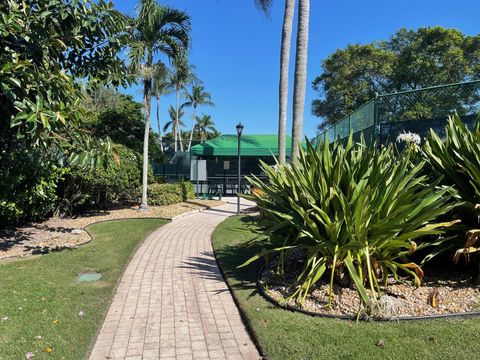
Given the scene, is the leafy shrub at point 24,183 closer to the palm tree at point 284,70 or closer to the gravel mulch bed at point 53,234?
the gravel mulch bed at point 53,234

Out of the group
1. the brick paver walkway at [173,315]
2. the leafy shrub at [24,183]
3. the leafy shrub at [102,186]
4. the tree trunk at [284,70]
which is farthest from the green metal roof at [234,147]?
the brick paver walkway at [173,315]

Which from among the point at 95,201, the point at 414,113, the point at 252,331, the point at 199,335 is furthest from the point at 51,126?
the point at 95,201

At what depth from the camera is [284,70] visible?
12.8 meters

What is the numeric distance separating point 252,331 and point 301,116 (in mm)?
7020

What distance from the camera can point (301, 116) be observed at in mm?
10148

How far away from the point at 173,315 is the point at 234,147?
67.2 feet

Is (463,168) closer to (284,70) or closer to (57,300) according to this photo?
(57,300)

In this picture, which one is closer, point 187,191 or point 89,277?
point 89,277

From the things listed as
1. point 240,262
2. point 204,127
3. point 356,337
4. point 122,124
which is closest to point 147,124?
point 122,124

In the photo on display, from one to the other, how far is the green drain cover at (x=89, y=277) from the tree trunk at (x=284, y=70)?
22.3ft

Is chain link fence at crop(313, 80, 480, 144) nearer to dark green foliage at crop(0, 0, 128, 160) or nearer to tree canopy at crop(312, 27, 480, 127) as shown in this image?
dark green foliage at crop(0, 0, 128, 160)

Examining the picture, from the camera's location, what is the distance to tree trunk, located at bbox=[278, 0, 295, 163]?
12.3 meters

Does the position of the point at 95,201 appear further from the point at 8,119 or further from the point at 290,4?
the point at 290,4

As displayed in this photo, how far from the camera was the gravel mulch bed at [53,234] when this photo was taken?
319 inches
